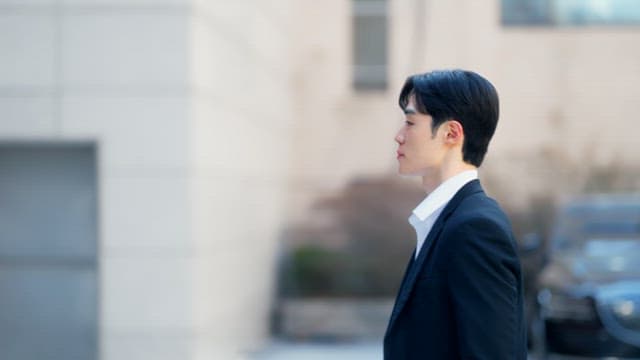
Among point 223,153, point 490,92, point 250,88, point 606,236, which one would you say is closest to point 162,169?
point 223,153

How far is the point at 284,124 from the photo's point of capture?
48.1 ft

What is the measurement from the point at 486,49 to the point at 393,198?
12.0 feet

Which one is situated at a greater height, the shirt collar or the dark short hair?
the dark short hair

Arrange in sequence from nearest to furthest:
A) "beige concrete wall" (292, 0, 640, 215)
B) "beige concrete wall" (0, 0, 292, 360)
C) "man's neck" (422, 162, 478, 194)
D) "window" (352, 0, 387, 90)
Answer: "man's neck" (422, 162, 478, 194)
"beige concrete wall" (0, 0, 292, 360)
"beige concrete wall" (292, 0, 640, 215)
"window" (352, 0, 387, 90)

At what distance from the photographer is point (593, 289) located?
8.34 m

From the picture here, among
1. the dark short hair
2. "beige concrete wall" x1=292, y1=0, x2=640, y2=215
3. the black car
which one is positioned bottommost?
the black car

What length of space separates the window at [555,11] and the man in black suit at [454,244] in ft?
45.6

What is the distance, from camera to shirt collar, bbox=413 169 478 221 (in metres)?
2.83

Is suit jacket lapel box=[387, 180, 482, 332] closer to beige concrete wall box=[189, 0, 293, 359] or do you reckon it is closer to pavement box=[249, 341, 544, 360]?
beige concrete wall box=[189, 0, 293, 359]

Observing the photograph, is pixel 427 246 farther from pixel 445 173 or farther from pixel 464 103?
pixel 464 103

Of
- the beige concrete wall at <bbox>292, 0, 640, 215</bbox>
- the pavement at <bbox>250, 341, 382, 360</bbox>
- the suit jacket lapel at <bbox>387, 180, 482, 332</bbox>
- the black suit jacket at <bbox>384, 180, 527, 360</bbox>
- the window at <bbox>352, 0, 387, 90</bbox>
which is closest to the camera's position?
the black suit jacket at <bbox>384, 180, 527, 360</bbox>

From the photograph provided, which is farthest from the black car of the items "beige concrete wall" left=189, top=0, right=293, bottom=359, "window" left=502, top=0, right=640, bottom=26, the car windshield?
"window" left=502, top=0, right=640, bottom=26

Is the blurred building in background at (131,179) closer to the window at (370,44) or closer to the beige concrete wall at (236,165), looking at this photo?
the beige concrete wall at (236,165)

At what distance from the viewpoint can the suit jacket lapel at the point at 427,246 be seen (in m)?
2.73
